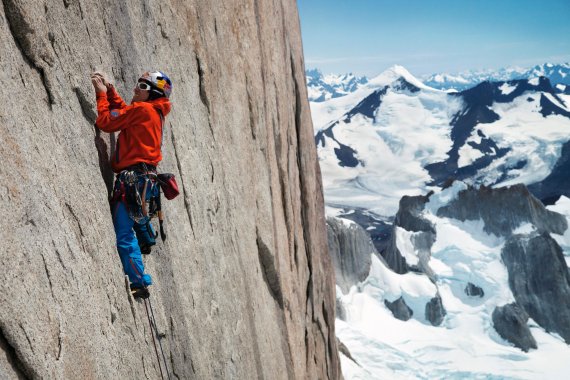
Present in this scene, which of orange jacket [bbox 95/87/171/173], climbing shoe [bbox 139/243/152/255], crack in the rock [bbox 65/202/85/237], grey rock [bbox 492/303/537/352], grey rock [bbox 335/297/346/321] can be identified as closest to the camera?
crack in the rock [bbox 65/202/85/237]

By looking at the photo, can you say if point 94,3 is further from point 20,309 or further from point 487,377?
point 487,377

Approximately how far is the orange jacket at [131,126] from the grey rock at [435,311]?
66.4 metres

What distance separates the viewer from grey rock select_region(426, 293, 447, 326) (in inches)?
2571

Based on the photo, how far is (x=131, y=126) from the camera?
213 inches

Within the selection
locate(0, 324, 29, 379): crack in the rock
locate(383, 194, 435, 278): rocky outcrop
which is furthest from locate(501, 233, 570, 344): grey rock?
locate(0, 324, 29, 379): crack in the rock

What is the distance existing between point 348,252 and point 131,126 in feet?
217

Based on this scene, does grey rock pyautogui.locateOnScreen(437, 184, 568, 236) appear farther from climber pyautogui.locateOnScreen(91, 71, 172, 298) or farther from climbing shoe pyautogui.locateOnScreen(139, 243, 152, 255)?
climber pyautogui.locateOnScreen(91, 71, 172, 298)

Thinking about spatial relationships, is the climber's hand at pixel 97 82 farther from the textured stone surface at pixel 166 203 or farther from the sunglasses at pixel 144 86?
the sunglasses at pixel 144 86

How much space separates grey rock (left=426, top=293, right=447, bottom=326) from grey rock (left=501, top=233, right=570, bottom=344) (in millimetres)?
11881

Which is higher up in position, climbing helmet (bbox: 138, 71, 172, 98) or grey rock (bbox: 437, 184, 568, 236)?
climbing helmet (bbox: 138, 71, 172, 98)

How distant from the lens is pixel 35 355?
12.0 ft

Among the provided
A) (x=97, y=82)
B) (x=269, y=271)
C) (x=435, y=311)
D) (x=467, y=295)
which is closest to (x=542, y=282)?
(x=467, y=295)

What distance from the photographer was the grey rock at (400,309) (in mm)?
66125

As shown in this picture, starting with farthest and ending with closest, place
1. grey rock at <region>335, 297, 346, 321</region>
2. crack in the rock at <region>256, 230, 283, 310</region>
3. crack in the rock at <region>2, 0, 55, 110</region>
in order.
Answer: grey rock at <region>335, 297, 346, 321</region> → crack in the rock at <region>256, 230, 283, 310</region> → crack in the rock at <region>2, 0, 55, 110</region>
